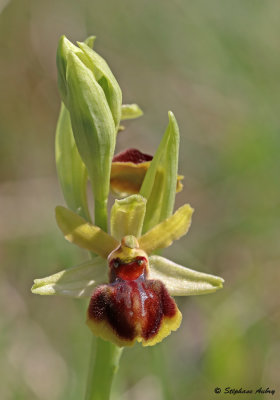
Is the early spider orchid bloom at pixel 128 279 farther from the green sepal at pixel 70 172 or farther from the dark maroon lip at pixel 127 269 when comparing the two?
the green sepal at pixel 70 172

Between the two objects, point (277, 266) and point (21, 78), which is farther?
point (21, 78)

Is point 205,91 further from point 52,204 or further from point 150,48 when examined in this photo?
point 52,204

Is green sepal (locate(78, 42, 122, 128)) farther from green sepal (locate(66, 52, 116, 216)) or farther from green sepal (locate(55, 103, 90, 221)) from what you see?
green sepal (locate(55, 103, 90, 221))

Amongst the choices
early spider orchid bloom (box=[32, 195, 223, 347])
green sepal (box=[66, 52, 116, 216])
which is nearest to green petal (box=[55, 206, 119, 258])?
early spider orchid bloom (box=[32, 195, 223, 347])

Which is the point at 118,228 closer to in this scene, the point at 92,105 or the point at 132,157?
the point at 132,157

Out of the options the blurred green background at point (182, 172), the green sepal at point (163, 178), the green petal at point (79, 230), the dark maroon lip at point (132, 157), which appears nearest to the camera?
the green petal at point (79, 230)

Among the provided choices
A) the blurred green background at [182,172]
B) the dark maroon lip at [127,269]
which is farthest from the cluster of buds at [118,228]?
the blurred green background at [182,172]

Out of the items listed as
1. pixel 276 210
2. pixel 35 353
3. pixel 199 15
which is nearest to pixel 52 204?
pixel 35 353
